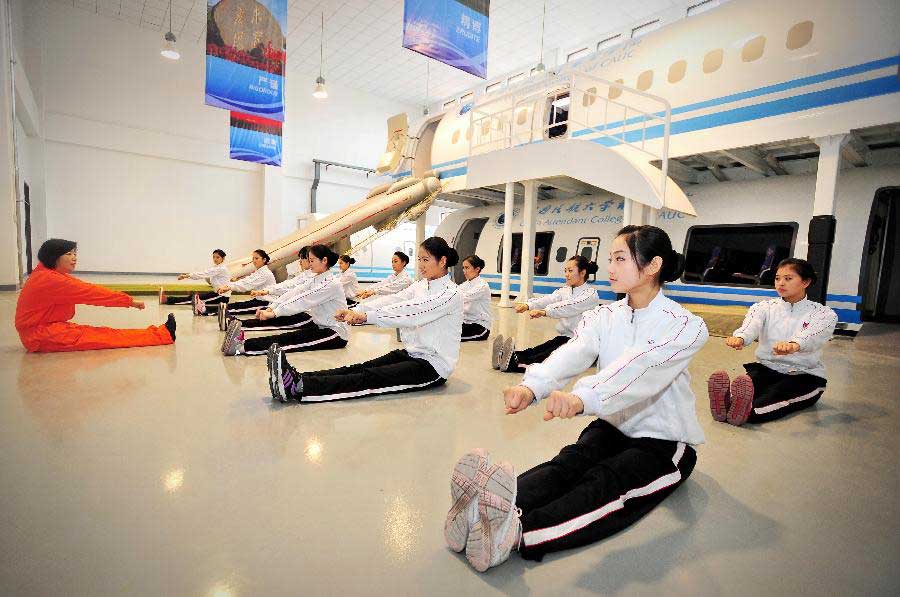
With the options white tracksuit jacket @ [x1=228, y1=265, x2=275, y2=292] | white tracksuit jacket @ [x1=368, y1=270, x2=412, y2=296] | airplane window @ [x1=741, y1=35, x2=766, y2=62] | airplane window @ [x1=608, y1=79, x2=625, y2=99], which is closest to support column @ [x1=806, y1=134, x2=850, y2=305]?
airplane window @ [x1=741, y1=35, x2=766, y2=62]

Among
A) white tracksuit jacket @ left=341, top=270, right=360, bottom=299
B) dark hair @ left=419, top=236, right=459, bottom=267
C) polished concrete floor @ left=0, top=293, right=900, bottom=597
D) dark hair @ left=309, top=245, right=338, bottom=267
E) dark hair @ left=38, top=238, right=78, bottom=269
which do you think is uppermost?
dark hair @ left=419, top=236, right=459, bottom=267

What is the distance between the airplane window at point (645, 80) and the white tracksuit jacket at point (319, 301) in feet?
27.7

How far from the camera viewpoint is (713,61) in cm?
887

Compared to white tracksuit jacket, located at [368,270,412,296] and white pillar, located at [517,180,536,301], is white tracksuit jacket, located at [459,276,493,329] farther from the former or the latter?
white pillar, located at [517,180,536,301]

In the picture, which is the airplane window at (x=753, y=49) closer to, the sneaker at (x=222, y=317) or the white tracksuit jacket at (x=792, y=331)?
the white tracksuit jacket at (x=792, y=331)

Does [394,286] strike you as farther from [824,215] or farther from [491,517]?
[824,215]

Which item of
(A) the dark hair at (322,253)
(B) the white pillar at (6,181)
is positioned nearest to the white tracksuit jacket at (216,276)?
(B) the white pillar at (6,181)

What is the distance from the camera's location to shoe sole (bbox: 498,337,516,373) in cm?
479

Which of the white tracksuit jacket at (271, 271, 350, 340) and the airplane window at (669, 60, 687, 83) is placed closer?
the white tracksuit jacket at (271, 271, 350, 340)

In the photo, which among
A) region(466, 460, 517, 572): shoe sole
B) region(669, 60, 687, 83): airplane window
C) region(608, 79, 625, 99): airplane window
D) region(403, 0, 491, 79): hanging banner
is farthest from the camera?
region(608, 79, 625, 99): airplane window

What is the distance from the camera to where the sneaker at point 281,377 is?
11.0 ft

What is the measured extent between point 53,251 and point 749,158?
1086 cm

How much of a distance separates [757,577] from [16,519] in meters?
2.83

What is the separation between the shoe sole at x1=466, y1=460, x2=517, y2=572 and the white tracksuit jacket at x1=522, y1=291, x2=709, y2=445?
424 mm
